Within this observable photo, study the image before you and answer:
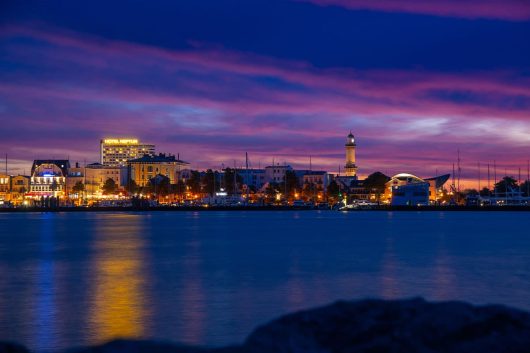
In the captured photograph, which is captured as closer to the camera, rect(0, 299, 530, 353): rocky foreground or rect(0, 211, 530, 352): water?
rect(0, 299, 530, 353): rocky foreground

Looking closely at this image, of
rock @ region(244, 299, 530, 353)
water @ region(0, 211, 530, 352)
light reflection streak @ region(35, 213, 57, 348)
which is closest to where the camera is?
rock @ region(244, 299, 530, 353)

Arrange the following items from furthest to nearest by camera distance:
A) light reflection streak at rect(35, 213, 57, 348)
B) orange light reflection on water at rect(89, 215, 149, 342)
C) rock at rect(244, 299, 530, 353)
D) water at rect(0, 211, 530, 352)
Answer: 1. water at rect(0, 211, 530, 352)
2. orange light reflection on water at rect(89, 215, 149, 342)
3. light reflection streak at rect(35, 213, 57, 348)
4. rock at rect(244, 299, 530, 353)

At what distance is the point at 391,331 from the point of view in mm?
5945

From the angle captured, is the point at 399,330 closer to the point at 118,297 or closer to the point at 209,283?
the point at 118,297

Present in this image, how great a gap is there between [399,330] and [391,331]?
8 cm

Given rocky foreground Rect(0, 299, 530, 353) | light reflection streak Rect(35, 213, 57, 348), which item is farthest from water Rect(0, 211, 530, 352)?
rocky foreground Rect(0, 299, 530, 353)

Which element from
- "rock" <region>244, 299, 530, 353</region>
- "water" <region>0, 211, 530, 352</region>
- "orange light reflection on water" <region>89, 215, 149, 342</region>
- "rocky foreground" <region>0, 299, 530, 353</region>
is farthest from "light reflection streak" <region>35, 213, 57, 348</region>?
"rock" <region>244, 299, 530, 353</region>

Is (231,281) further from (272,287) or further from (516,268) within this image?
(516,268)

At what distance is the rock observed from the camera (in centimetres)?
566

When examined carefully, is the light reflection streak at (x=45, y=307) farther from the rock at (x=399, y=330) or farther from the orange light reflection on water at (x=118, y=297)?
the rock at (x=399, y=330)

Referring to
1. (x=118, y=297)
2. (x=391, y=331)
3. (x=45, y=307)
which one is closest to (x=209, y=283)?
(x=118, y=297)

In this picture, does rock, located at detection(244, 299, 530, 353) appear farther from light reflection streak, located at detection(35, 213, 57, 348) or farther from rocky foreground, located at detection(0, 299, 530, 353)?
Answer: light reflection streak, located at detection(35, 213, 57, 348)

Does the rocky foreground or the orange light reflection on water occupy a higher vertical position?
the rocky foreground

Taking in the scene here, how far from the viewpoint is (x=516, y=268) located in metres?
37.2
